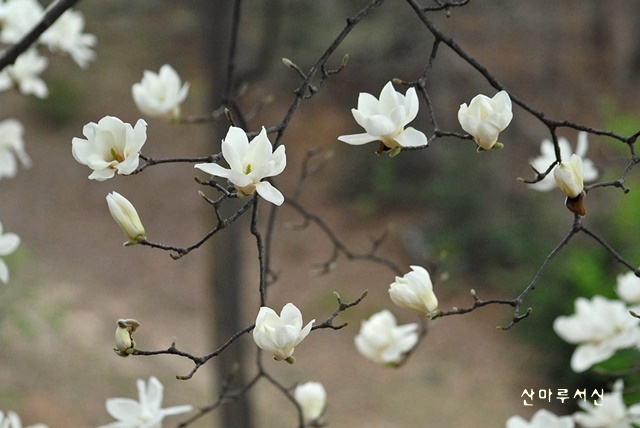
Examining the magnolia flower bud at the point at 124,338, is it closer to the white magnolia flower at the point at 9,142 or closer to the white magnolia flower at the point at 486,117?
the white magnolia flower at the point at 486,117

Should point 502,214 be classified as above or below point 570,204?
below

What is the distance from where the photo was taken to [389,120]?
644 mm

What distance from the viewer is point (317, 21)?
221 inches

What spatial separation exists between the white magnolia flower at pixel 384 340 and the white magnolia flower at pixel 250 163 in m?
0.47

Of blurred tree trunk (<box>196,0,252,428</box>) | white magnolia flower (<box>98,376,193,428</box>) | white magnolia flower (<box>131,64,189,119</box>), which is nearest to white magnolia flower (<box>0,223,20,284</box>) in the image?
white magnolia flower (<box>98,376,193,428</box>)

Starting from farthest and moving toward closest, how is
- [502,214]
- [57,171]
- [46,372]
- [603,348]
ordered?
[57,171], [502,214], [46,372], [603,348]

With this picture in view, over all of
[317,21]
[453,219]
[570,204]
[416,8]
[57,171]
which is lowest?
[57,171]

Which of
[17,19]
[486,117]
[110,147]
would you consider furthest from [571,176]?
[17,19]

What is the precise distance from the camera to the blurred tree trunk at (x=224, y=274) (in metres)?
2.31

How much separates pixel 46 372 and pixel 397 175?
270 cm

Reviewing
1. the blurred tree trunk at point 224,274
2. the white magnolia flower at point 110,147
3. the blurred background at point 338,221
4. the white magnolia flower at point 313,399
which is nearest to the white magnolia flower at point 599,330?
the white magnolia flower at point 313,399

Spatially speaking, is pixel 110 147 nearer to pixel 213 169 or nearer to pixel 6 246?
pixel 213 169

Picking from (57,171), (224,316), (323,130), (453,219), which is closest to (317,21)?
(323,130)

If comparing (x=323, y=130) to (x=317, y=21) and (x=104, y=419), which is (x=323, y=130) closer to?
(x=317, y=21)
